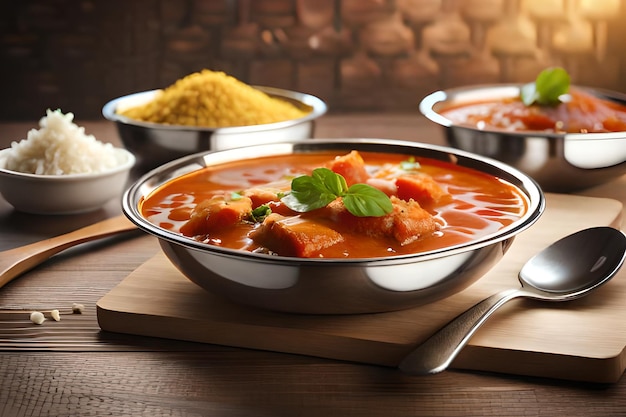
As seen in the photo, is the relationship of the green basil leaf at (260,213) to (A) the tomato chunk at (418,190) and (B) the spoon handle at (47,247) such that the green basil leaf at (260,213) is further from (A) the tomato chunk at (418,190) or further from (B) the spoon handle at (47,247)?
(B) the spoon handle at (47,247)

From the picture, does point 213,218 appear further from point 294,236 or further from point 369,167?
point 369,167

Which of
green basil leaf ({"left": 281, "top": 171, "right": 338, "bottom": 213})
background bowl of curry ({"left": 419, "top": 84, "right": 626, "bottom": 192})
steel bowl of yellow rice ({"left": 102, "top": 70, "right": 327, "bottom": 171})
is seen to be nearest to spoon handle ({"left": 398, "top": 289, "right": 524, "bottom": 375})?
green basil leaf ({"left": 281, "top": 171, "right": 338, "bottom": 213})

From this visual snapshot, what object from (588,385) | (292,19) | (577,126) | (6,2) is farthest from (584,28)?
(588,385)

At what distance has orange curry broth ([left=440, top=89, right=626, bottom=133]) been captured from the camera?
3.07 metres

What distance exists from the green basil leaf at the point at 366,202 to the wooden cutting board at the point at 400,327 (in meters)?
0.25

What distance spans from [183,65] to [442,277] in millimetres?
3484

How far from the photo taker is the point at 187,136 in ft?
10.2

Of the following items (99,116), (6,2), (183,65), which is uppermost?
(6,2)

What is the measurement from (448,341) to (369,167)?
903 mm

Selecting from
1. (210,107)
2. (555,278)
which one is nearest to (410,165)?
(555,278)

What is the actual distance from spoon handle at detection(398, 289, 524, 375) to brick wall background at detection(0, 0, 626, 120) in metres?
3.19

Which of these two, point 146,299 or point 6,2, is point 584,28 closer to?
point 6,2

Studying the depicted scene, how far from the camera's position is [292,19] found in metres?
4.94

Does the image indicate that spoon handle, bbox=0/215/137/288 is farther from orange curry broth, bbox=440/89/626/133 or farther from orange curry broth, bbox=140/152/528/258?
orange curry broth, bbox=440/89/626/133
